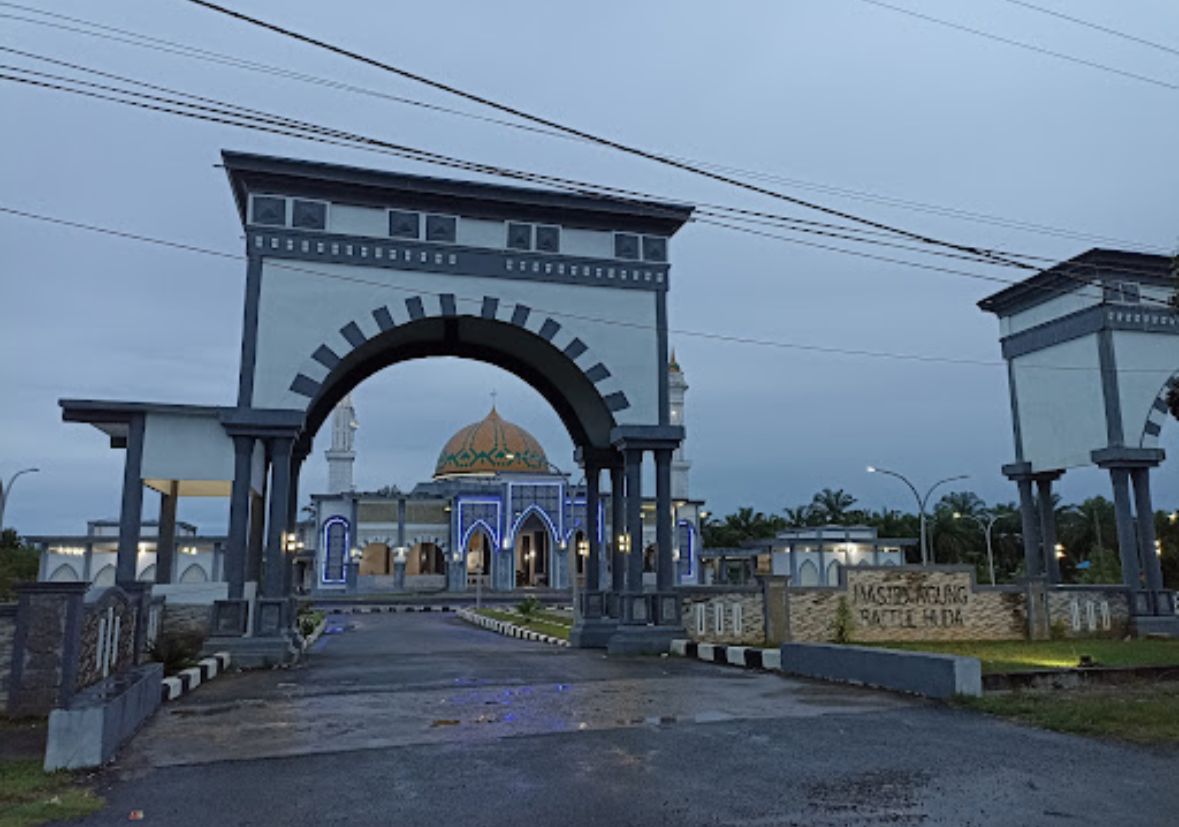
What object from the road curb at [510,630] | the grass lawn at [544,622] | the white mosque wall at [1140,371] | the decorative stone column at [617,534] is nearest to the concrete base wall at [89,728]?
the decorative stone column at [617,534]

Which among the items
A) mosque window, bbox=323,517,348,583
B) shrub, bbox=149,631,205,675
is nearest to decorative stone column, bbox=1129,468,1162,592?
shrub, bbox=149,631,205,675

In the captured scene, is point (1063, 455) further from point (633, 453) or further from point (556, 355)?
point (556, 355)

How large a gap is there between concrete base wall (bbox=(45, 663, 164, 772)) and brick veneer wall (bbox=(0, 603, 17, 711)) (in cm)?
258

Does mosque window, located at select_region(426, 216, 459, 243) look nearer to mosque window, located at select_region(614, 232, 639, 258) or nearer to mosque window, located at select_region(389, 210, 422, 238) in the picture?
mosque window, located at select_region(389, 210, 422, 238)

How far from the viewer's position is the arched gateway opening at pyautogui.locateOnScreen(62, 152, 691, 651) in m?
18.5

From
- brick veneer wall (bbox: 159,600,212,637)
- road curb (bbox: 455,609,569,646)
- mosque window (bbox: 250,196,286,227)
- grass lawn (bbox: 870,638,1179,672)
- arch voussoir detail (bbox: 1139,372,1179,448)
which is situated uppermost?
mosque window (bbox: 250,196,286,227)

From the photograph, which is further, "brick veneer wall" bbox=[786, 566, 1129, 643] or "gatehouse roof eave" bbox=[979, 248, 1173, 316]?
"gatehouse roof eave" bbox=[979, 248, 1173, 316]

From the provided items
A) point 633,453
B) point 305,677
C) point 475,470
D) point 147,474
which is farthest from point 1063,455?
point 475,470

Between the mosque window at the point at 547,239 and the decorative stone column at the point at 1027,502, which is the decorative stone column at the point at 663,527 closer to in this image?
the mosque window at the point at 547,239

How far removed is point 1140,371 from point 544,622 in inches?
811

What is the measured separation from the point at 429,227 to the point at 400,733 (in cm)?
1321

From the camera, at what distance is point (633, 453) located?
20781mm

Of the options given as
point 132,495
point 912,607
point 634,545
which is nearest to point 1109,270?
point 912,607

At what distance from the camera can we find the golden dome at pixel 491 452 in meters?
67.1
